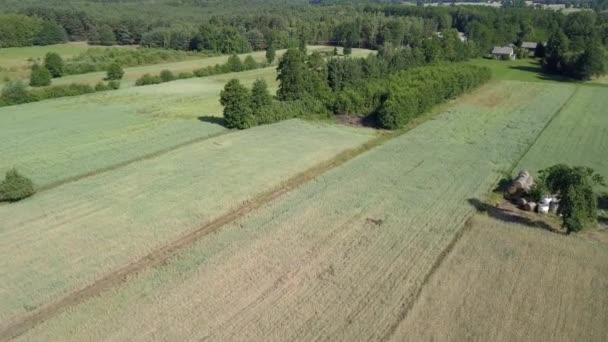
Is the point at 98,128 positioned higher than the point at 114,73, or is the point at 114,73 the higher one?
the point at 114,73

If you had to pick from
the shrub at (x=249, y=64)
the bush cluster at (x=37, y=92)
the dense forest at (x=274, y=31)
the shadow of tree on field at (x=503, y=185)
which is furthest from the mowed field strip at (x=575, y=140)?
the bush cluster at (x=37, y=92)

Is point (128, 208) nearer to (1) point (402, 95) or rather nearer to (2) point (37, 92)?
(1) point (402, 95)

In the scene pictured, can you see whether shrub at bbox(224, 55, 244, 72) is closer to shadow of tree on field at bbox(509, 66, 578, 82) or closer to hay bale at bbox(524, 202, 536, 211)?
shadow of tree on field at bbox(509, 66, 578, 82)

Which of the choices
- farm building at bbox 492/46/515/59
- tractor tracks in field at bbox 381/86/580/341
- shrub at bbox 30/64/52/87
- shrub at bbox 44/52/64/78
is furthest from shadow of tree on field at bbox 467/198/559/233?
farm building at bbox 492/46/515/59

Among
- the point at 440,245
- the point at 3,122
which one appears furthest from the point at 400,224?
the point at 3,122

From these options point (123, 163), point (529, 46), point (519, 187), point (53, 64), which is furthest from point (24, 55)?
point (529, 46)

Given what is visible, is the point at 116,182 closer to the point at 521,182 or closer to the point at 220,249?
the point at 220,249

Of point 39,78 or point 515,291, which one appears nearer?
point 515,291
